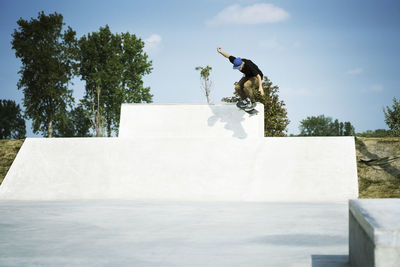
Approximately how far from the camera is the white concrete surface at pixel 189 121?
11.2 meters

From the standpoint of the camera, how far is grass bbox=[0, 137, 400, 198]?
974 centimetres

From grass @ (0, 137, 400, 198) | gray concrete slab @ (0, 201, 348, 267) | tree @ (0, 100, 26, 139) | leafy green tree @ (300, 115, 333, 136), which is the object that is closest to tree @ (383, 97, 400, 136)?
grass @ (0, 137, 400, 198)

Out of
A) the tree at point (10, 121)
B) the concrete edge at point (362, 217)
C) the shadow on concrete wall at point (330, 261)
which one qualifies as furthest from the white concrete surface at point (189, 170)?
the tree at point (10, 121)

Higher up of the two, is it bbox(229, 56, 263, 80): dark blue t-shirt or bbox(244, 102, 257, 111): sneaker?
bbox(229, 56, 263, 80): dark blue t-shirt

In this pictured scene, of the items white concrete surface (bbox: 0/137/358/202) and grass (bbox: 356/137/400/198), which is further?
grass (bbox: 356/137/400/198)

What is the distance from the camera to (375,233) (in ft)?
5.86

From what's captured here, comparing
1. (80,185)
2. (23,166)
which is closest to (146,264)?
(80,185)

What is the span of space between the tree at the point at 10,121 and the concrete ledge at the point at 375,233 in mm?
71291

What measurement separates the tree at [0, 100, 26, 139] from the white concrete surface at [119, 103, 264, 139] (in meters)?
61.3

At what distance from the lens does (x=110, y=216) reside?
17.2ft

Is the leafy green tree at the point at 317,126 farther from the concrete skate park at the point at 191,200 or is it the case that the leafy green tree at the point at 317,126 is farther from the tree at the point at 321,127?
the concrete skate park at the point at 191,200

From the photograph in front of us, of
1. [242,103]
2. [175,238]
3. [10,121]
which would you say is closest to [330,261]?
[175,238]

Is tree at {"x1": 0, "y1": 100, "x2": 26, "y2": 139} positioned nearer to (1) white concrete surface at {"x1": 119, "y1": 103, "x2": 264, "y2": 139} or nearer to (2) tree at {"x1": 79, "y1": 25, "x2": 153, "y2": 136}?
(2) tree at {"x1": 79, "y1": 25, "x2": 153, "y2": 136}

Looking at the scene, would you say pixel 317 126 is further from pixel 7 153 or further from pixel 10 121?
pixel 7 153
